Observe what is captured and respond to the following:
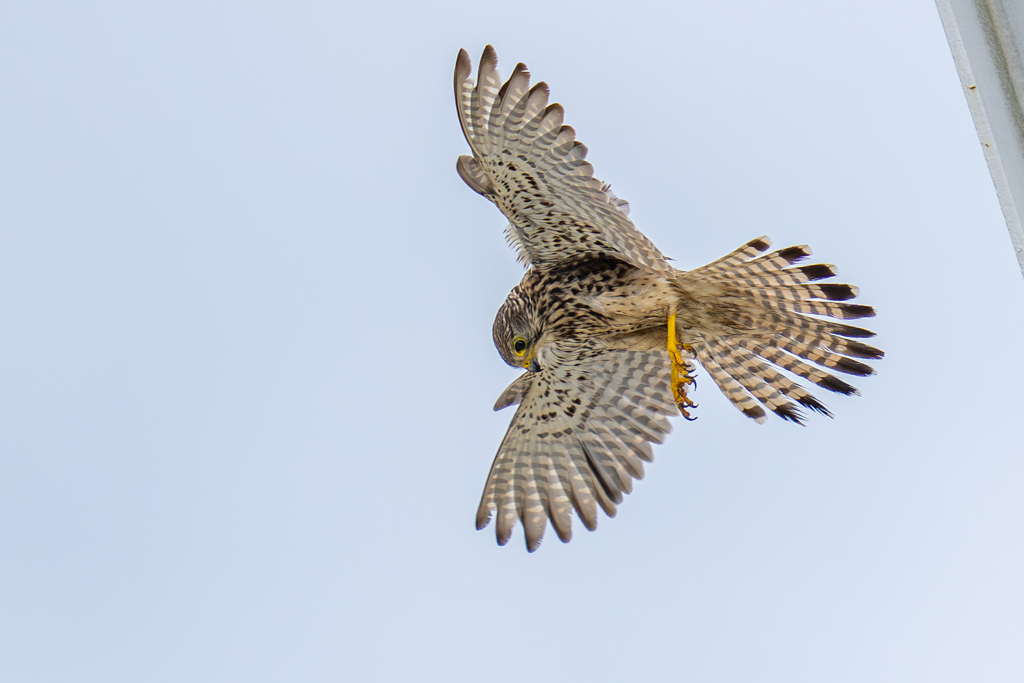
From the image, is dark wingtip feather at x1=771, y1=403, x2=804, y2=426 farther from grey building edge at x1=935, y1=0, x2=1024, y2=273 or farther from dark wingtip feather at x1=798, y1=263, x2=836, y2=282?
grey building edge at x1=935, y1=0, x2=1024, y2=273

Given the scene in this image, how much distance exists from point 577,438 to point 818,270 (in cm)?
138

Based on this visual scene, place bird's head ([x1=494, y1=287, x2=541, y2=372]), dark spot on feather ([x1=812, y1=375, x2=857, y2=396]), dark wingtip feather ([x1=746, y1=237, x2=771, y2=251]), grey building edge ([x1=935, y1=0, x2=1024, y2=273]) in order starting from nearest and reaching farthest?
grey building edge ([x1=935, y1=0, x2=1024, y2=273])
dark wingtip feather ([x1=746, y1=237, x2=771, y2=251])
dark spot on feather ([x1=812, y1=375, x2=857, y2=396])
bird's head ([x1=494, y1=287, x2=541, y2=372])

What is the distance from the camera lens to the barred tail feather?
3.33m

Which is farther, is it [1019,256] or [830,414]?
[830,414]

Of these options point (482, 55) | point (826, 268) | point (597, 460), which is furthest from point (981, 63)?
point (597, 460)

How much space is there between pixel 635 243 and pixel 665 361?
36.7 inches

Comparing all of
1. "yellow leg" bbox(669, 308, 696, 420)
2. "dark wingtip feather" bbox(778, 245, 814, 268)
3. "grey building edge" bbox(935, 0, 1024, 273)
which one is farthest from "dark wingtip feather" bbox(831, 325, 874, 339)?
"grey building edge" bbox(935, 0, 1024, 273)

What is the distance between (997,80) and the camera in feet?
6.50

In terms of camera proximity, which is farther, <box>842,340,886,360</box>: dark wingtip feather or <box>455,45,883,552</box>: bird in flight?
<box>842,340,886,360</box>: dark wingtip feather

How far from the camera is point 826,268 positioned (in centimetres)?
331

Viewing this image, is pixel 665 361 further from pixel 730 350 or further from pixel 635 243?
pixel 635 243

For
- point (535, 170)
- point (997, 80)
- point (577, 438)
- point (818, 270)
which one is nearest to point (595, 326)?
point (577, 438)

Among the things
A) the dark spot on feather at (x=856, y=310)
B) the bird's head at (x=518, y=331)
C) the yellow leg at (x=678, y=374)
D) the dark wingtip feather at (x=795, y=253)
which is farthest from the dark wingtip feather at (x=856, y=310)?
the bird's head at (x=518, y=331)

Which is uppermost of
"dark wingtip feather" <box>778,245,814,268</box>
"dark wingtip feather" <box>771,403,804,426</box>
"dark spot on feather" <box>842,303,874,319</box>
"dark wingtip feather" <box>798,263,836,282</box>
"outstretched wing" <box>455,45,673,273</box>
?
"outstretched wing" <box>455,45,673,273</box>
